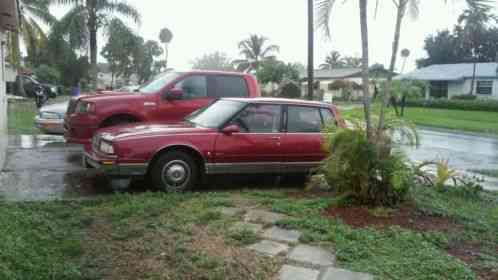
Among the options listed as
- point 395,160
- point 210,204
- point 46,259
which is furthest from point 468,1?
point 46,259

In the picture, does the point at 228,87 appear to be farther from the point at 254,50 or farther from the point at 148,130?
the point at 254,50

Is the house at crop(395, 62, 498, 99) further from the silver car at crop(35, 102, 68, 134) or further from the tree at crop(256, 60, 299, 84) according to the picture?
the silver car at crop(35, 102, 68, 134)

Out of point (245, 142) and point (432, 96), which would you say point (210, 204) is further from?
point (432, 96)

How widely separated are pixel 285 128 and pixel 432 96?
155ft

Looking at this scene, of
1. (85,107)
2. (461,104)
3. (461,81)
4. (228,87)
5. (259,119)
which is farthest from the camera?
(461,81)

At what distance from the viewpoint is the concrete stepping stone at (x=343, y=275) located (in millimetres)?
4062

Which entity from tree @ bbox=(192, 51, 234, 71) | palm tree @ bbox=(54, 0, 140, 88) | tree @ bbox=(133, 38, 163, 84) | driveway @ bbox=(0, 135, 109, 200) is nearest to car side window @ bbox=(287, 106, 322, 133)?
driveway @ bbox=(0, 135, 109, 200)

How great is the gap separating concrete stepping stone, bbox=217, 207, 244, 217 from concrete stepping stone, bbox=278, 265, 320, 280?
5.34ft

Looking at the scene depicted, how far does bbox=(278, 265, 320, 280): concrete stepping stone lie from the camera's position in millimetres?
4055

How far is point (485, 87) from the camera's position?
47500mm

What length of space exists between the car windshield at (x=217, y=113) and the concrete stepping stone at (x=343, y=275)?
11.9 feet

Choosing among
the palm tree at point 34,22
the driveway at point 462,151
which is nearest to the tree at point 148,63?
the palm tree at point 34,22

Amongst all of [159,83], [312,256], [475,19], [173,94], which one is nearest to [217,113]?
[173,94]

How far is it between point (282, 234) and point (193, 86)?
5095 mm
